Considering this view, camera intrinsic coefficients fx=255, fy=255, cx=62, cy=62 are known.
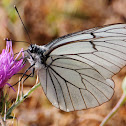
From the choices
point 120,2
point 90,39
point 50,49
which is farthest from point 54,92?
point 120,2

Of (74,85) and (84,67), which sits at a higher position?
(84,67)

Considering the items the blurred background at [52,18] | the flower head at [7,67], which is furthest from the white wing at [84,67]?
the blurred background at [52,18]

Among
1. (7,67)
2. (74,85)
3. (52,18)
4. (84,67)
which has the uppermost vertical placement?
(52,18)

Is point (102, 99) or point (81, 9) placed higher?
point (81, 9)

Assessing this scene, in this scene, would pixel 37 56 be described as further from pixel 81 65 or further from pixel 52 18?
pixel 52 18

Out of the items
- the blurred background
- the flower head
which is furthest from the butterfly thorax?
the blurred background

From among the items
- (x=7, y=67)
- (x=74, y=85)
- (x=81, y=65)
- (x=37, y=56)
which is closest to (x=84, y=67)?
(x=81, y=65)

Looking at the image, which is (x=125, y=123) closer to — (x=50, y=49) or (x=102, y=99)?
(x=102, y=99)

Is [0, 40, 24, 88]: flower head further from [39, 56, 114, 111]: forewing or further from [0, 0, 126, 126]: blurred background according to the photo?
[0, 0, 126, 126]: blurred background
